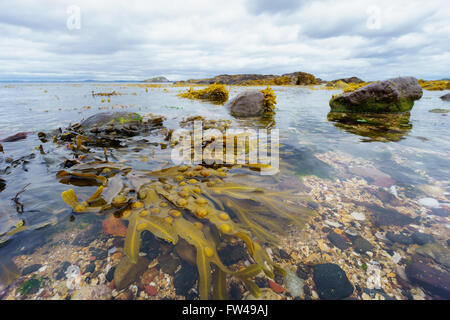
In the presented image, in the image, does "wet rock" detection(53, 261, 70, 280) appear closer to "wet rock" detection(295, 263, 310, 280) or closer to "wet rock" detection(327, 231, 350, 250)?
"wet rock" detection(295, 263, 310, 280)

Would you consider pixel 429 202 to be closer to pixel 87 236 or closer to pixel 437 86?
pixel 87 236

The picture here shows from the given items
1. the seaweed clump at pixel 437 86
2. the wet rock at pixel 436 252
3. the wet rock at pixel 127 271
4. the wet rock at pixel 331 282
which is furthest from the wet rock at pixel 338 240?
the seaweed clump at pixel 437 86

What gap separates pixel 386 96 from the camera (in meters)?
7.07

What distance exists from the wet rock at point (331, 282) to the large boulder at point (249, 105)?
6.18m

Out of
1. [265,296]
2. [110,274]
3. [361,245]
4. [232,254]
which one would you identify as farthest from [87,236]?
[361,245]

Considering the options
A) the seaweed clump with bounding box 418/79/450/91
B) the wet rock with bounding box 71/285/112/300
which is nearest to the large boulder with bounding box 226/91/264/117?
the wet rock with bounding box 71/285/112/300

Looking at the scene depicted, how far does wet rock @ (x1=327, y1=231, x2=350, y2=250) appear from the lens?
137 cm

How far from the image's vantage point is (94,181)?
211 cm

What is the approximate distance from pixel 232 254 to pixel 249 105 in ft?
21.0

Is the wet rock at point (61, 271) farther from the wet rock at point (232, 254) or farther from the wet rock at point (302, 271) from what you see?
the wet rock at point (302, 271)

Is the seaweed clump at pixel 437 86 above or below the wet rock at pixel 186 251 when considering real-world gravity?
above

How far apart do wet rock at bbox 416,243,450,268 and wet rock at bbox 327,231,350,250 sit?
44 centimetres

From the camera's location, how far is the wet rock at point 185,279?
108 centimetres

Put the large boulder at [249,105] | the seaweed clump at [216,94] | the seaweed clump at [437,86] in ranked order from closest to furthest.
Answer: the large boulder at [249,105], the seaweed clump at [216,94], the seaweed clump at [437,86]
